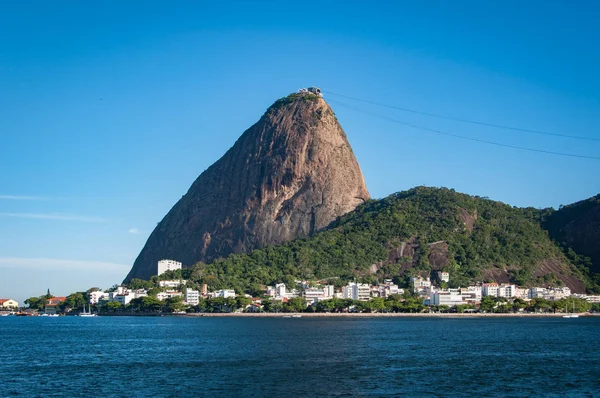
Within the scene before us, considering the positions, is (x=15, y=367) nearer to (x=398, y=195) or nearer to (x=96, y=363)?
(x=96, y=363)

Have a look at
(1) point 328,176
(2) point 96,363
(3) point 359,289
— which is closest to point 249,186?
(1) point 328,176

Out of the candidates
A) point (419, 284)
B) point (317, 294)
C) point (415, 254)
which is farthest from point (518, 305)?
point (317, 294)

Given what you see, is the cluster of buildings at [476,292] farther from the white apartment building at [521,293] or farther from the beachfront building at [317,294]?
the beachfront building at [317,294]

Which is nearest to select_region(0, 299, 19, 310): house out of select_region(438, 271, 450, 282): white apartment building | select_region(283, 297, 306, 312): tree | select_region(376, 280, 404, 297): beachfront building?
select_region(283, 297, 306, 312): tree

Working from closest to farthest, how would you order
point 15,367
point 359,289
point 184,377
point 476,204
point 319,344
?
point 184,377 < point 15,367 < point 319,344 < point 359,289 < point 476,204

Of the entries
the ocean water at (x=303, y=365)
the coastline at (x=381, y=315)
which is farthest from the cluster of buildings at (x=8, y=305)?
the ocean water at (x=303, y=365)

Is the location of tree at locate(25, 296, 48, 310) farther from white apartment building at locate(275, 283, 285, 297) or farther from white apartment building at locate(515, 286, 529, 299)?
white apartment building at locate(515, 286, 529, 299)

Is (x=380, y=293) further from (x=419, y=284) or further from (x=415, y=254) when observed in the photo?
(x=415, y=254)
